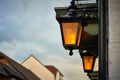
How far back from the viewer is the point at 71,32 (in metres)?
4.90

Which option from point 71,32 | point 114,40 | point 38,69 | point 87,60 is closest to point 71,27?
point 71,32

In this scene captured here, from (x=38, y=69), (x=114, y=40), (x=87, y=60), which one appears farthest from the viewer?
(x=38, y=69)

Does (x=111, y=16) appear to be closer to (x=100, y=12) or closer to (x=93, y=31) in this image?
(x=100, y=12)

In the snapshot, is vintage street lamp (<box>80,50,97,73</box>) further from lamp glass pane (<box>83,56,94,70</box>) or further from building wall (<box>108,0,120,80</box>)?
building wall (<box>108,0,120,80</box>)

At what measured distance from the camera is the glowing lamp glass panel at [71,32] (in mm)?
4834

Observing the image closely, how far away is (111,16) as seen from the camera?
2.84 meters

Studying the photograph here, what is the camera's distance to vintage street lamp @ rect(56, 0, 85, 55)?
480cm

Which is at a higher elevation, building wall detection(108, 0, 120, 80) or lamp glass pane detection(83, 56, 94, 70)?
building wall detection(108, 0, 120, 80)

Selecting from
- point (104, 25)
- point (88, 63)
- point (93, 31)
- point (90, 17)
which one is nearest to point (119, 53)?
point (104, 25)

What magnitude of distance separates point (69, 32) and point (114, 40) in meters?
2.15

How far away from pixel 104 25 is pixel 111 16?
1.87 feet

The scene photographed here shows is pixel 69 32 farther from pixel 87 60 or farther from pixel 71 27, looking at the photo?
pixel 87 60

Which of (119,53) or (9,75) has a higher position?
(119,53)

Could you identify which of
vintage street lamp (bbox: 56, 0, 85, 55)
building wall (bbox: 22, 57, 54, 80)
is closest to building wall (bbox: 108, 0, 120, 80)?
vintage street lamp (bbox: 56, 0, 85, 55)
